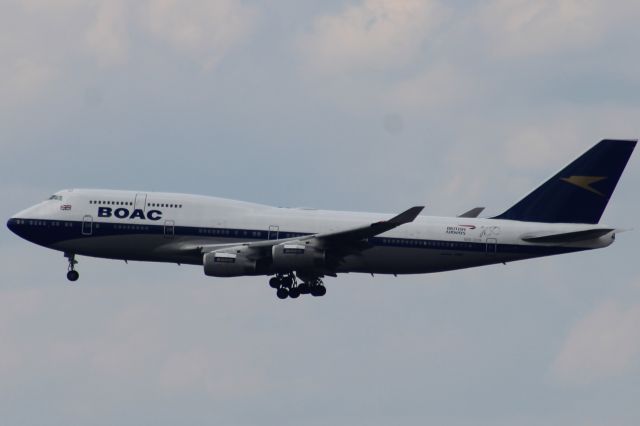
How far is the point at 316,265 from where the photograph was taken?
71.2 metres

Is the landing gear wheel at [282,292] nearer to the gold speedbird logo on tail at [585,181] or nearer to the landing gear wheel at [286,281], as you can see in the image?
the landing gear wheel at [286,281]

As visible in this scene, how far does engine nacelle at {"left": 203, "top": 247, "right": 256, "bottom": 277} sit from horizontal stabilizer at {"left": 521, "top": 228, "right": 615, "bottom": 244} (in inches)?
645

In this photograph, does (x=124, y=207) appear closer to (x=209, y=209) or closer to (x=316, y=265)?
(x=209, y=209)

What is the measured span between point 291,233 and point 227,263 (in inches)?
183

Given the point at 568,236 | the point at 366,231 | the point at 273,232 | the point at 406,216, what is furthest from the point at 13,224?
the point at 568,236

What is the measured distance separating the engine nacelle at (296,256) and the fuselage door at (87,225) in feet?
36.5

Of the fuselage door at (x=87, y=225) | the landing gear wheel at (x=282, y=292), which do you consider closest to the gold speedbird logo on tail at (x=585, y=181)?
the landing gear wheel at (x=282, y=292)

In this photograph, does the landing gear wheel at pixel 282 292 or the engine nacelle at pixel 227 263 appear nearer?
the engine nacelle at pixel 227 263

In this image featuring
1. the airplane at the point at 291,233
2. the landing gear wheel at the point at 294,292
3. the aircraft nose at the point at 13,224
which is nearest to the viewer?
the airplane at the point at 291,233

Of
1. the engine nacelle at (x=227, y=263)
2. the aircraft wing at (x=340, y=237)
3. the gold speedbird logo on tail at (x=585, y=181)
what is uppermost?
the gold speedbird logo on tail at (x=585, y=181)

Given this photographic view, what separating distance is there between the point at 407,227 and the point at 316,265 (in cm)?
604

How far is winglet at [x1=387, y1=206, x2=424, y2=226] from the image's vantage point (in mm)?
66594

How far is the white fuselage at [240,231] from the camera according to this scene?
7269cm

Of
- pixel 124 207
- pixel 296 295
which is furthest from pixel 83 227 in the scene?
pixel 296 295
